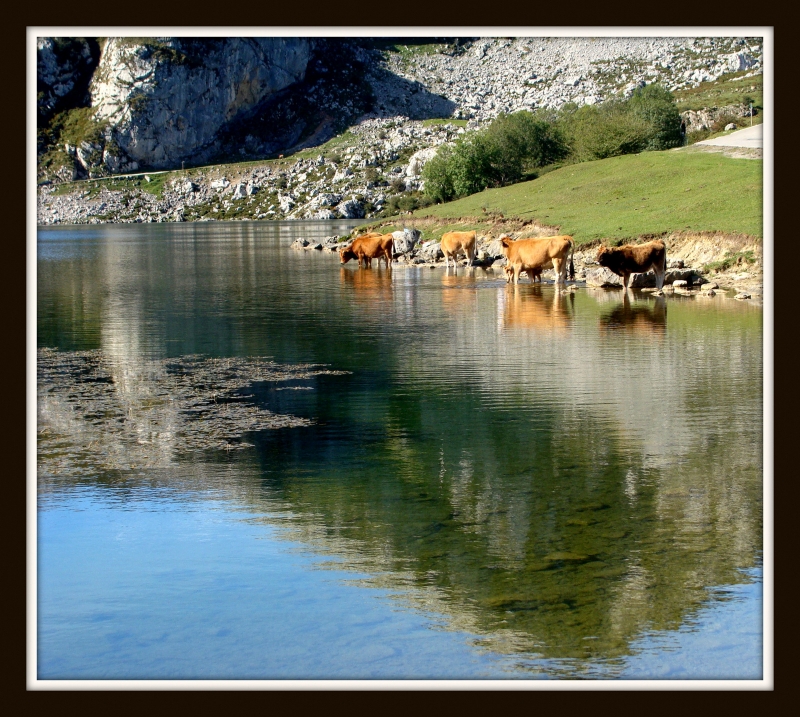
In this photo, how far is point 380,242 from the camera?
42219mm

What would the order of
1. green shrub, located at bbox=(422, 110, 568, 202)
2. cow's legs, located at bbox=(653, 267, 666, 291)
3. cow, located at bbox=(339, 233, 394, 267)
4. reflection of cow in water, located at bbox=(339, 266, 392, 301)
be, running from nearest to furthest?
cow's legs, located at bbox=(653, 267, 666, 291)
reflection of cow in water, located at bbox=(339, 266, 392, 301)
cow, located at bbox=(339, 233, 394, 267)
green shrub, located at bbox=(422, 110, 568, 202)

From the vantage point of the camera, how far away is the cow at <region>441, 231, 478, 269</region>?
39.9 m

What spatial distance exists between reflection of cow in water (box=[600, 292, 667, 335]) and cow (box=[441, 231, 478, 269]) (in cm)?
1400

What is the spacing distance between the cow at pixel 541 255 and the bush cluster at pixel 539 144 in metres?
37.0

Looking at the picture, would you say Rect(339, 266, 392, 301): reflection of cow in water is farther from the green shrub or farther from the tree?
the tree

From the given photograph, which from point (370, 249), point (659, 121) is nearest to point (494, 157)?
point (659, 121)

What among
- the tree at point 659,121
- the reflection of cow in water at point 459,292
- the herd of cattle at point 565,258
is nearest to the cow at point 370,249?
the reflection of cow in water at point 459,292

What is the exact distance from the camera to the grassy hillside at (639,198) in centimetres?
3559

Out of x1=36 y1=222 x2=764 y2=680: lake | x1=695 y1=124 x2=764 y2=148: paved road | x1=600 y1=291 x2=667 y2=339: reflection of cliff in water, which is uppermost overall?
x1=695 y1=124 x2=764 y2=148: paved road

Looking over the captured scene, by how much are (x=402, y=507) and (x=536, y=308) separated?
15900 millimetres

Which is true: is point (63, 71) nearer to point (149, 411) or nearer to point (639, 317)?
point (639, 317)

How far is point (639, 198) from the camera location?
44312mm

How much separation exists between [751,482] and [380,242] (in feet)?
109

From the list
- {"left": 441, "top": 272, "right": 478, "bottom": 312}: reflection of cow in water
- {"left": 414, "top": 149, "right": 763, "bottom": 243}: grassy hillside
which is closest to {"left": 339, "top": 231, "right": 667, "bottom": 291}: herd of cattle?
{"left": 441, "top": 272, "right": 478, "bottom": 312}: reflection of cow in water
